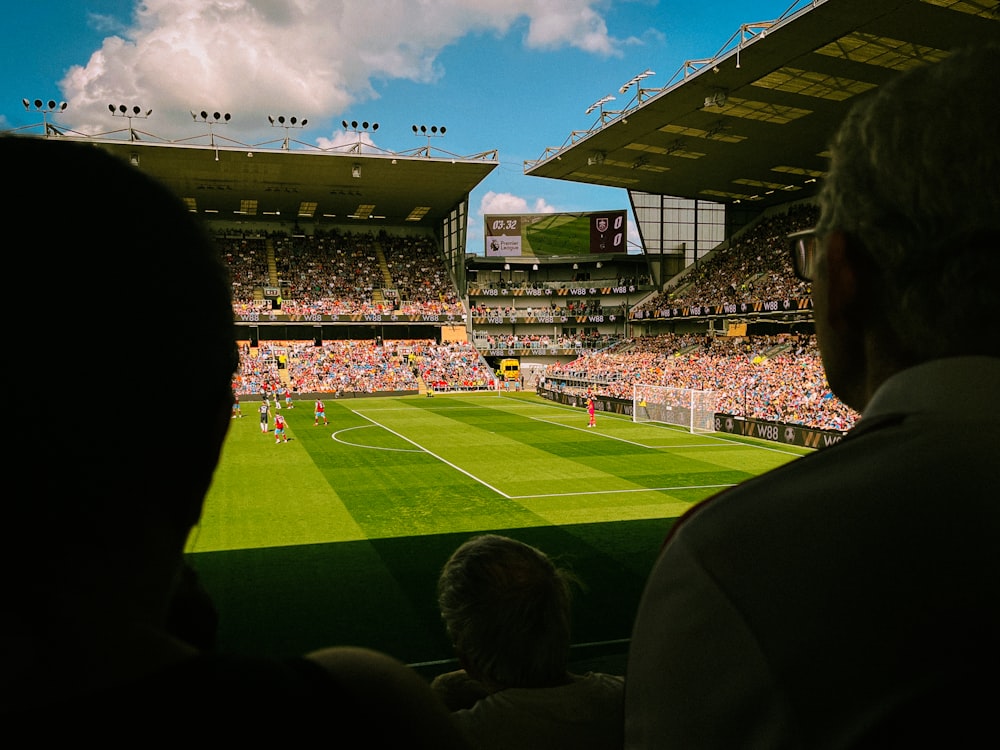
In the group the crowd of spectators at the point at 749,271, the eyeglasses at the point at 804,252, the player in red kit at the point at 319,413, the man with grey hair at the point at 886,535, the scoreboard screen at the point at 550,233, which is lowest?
the player in red kit at the point at 319,413

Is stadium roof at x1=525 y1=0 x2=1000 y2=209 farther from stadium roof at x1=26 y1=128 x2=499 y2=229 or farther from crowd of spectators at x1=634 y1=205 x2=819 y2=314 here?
stadium roof at x1=26 y1=128 x2=499 y2=229

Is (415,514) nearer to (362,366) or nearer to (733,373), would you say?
(733,373)

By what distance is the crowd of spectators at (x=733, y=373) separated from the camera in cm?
3066

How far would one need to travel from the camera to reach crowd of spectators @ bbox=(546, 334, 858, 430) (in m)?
30.7

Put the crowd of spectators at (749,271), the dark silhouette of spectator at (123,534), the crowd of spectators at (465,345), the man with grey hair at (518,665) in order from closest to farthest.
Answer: the dark silhouette of spectator at (123,534) → the man with grey hair at (518,665) → the crowd of spectators at (465,345) → the crowd of spectators at (749,271)

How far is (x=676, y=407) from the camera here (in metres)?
35.5

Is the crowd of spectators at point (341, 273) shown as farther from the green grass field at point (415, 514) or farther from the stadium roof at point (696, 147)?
the green grass field at point (415, 514)

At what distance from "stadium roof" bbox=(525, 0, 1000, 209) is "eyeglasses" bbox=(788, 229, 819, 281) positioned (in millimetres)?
25489

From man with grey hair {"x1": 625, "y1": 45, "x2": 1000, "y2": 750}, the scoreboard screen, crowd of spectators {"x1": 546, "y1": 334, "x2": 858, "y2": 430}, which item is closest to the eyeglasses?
man with grey hair {"x1": 625, "y1": 45, "x2": 1000, "y2": 750}

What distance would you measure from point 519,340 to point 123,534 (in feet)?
236

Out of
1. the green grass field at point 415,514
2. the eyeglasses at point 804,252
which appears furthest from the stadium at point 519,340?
the eyeglasses at point 804,252

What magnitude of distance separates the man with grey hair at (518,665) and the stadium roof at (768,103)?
25.4 metres

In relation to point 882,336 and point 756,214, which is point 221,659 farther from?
point 756,214

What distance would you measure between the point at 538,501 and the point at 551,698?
16.3 meters
